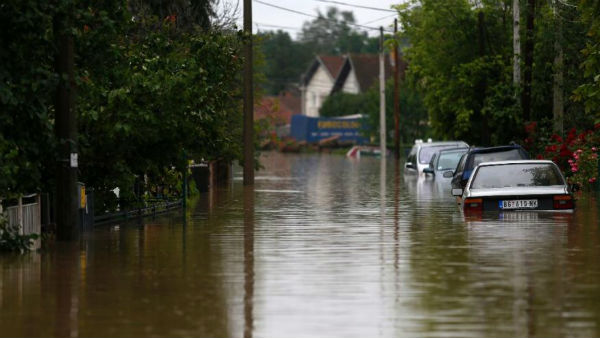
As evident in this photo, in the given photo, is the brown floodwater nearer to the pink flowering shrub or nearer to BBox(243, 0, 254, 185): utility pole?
the pink flowering shrub

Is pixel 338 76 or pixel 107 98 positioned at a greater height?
pixel 338 76

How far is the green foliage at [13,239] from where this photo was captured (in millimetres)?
17562

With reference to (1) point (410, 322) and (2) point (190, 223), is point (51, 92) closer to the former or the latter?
(2) point (190, 223)

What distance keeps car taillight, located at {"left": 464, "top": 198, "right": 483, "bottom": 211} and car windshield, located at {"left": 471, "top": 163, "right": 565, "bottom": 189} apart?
473 mm

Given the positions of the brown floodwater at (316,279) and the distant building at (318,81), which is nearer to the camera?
the brown floodwater at (316,279)

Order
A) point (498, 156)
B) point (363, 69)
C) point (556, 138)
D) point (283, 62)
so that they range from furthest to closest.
A: point (283, 62)
point (363, 69)
point (556, 138)
point (498, 156)

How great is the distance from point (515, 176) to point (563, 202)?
103 cm

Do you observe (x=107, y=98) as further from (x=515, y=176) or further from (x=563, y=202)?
(x=563, y=202)

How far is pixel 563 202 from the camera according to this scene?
23.7 m

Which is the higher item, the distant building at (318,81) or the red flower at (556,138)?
the distant building at (318,81)

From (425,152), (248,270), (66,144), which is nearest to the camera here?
(248,270)

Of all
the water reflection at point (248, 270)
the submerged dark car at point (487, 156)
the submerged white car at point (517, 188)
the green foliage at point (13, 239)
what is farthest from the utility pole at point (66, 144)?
the submerged dark car at point (487, 156)

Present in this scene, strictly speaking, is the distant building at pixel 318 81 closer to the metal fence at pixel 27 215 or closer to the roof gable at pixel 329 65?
the roof gable at pixel 329 65

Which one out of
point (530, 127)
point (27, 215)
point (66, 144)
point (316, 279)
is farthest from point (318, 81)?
point (316, 279)
